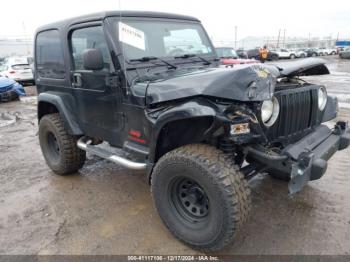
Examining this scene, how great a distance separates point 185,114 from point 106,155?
4.86ft

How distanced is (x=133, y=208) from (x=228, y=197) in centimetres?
154

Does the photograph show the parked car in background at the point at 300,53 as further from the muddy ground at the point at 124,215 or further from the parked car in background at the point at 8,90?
the muddy ground at the point at 124,215

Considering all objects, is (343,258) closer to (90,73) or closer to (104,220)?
(104,220)

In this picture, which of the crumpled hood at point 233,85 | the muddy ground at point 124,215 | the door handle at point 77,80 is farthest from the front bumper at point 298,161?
the door handle at point 77,80

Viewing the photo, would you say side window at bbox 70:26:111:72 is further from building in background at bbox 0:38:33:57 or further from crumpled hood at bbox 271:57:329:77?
building in background at bbox 0:38:33:57

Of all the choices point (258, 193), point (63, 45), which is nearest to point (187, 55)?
point (63, 45)

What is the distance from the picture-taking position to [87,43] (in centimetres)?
362

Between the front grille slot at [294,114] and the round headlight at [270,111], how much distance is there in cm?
6

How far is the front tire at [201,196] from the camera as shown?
244 centimetres

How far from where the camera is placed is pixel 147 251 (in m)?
2.85

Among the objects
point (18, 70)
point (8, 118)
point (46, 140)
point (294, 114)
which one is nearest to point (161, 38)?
point (294, 114)

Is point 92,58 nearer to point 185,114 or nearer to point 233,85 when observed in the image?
point 185,114

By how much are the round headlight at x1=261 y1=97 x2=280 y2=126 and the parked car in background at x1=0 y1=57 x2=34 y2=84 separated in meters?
15.1

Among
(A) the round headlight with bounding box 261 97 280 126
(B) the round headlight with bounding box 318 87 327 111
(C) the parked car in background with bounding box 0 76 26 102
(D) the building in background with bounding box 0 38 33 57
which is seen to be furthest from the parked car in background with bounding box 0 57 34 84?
(D) the building in background with bounding box 0 38 33 57
